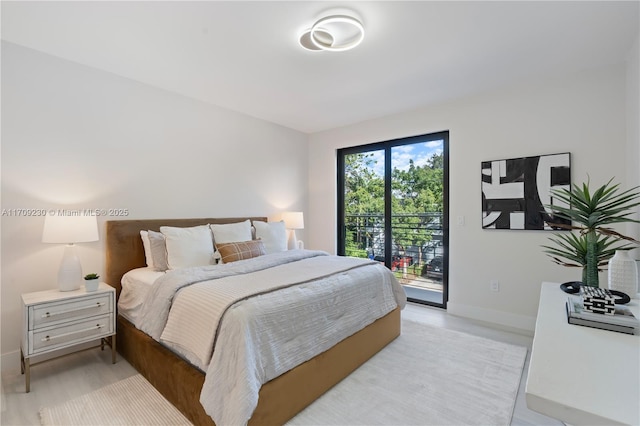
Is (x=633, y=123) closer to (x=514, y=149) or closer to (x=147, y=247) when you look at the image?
(x=514, y=149)

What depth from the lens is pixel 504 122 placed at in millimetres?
3176

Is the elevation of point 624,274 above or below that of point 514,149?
below

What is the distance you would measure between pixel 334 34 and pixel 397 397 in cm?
258

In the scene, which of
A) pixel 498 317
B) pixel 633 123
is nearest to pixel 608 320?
pixel 633 123

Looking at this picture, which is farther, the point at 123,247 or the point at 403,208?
the point at 403,208

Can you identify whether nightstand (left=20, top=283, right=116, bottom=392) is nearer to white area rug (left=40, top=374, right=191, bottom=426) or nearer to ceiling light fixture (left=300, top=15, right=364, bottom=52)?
white area rug (left=40, top=374, right=191, bottom=426)

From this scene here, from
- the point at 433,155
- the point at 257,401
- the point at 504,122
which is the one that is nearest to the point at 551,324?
the point at 257,401

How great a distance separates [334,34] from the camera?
85.0 inches

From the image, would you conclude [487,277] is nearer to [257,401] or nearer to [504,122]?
[504,122]

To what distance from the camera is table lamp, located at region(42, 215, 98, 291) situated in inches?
87.2

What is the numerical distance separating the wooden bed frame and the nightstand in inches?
8.1

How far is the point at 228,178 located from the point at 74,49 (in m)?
1.85

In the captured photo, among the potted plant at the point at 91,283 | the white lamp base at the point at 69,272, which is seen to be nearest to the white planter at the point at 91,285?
the potted plant at the point at 91,283

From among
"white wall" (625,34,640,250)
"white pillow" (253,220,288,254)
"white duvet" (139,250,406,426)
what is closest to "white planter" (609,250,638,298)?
"white wall" (625,34,640,250)
